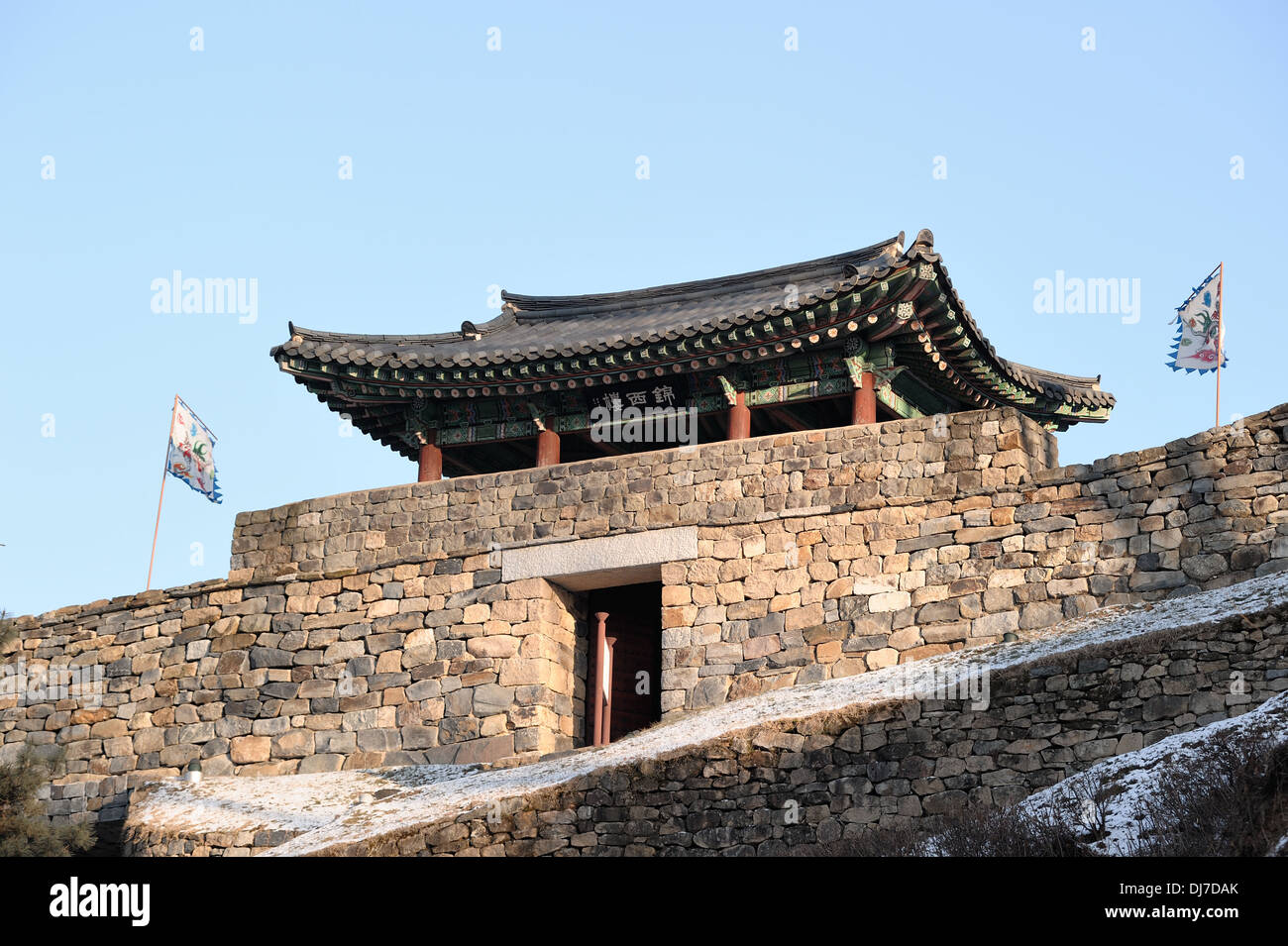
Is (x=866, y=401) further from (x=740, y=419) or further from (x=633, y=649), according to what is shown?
(x=633, y=649)

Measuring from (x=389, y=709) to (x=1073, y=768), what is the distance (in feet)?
25.3

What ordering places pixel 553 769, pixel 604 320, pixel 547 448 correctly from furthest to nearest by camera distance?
pixel 604 320 < pixel 547 448 < pixel 553 769

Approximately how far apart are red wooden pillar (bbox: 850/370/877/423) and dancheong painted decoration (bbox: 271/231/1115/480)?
0.02 meters

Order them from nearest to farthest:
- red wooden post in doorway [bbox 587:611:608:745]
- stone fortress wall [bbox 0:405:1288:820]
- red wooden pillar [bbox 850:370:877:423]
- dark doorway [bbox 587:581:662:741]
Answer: stone fortress wall [bbox 0:405:1288:820]
red wooden post in doorway [bbox 587:611:608:745]
red wooden pillar [bbox 850:370:877:423]
dark doorway [bbox 587:581:662:741]

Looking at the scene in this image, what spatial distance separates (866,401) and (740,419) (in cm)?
143

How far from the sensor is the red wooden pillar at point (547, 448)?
18.2 metres

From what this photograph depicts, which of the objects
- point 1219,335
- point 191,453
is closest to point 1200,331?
point 1219,335

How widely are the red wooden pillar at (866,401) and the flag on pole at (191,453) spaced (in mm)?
8122

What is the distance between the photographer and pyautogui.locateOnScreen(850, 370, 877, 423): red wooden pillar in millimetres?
16938

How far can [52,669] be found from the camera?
18.4m

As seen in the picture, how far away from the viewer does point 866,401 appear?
17.0m

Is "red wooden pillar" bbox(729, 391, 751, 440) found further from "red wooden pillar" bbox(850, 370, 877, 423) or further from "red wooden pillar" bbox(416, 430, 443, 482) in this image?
"red wooden pillar" bbox(416, 430, 443, 482)

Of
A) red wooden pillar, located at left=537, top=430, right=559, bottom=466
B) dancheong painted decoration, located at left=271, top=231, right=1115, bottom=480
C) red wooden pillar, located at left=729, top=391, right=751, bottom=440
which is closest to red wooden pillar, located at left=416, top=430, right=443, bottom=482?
dancheong painted decoration, located at left=271, top=231, right=1115, bottom=480
